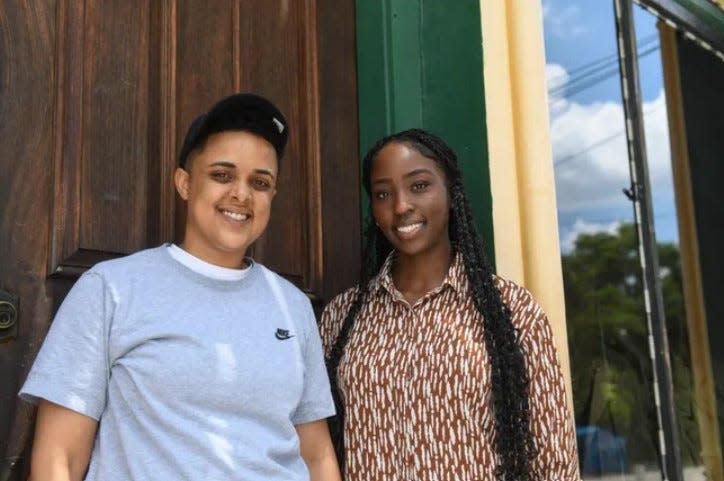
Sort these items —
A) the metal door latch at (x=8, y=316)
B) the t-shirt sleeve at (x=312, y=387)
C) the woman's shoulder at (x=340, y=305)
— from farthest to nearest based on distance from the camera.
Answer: the woman's shoulder at (x=340, y=305) < the t-shirt sleeve at (x=312, y=387) < the metal door latch at (x=8, y=316)

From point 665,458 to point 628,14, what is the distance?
1457 millimetres

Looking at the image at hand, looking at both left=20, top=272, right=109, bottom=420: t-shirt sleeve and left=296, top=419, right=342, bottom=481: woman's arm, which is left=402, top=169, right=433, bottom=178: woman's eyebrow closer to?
left=296, top=419, right=342, bottom=481: woman's arm

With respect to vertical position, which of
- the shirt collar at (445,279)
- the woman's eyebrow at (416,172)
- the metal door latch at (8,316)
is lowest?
the metal door latch at (8,316)

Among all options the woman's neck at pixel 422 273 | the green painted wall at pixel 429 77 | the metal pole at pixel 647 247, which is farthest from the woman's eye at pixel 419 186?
the metal pole at pixel 647 247

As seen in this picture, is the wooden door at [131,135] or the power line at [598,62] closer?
the wooden door at [131,135]

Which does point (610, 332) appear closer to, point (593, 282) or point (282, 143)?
point (593, 282)

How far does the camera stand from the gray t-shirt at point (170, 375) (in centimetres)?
126

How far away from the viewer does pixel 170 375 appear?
129cm

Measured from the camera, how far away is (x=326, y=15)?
219cm

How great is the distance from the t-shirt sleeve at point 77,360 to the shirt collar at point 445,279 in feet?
2.32

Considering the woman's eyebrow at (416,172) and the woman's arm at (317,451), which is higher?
the woman's eyebrow at (416,172)

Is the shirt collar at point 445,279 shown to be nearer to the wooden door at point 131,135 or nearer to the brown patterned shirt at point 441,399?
the brown patterned shirt at point 441,399

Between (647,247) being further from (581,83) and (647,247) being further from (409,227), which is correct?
(409,227)

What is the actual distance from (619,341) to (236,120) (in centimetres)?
234
